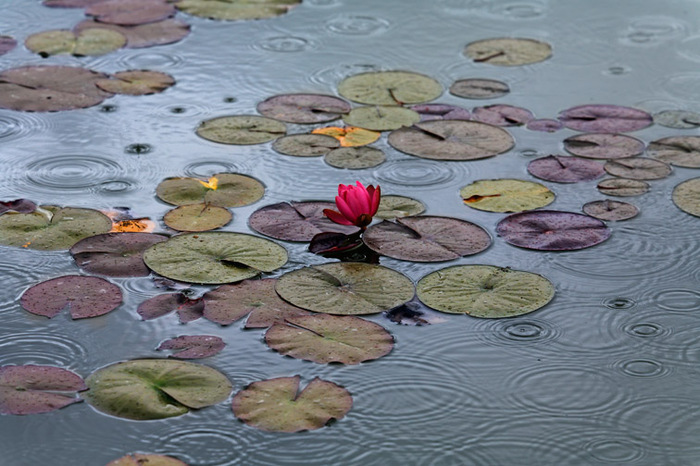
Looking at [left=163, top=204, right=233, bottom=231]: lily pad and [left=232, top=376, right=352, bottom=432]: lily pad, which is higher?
[left=163, top=204, right=233, bottom=231]: lily pad

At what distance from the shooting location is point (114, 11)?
5141 millimetres

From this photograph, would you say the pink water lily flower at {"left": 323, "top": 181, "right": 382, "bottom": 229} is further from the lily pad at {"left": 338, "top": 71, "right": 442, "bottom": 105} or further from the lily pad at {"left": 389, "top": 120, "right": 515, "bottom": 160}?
the lily pad at {"left": 338, "top": 71, "right": 442, "bottom": 105}

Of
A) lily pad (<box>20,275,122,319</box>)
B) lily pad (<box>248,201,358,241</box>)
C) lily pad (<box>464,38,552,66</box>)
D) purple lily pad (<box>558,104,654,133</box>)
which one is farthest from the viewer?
lily pad (<box>464,38,552,66</box>)

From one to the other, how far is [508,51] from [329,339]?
2547 millimetres

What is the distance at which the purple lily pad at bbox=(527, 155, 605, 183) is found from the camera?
3590 millimetres

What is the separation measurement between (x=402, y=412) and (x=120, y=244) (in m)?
1.18

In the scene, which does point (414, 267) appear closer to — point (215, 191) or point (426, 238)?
point (426, 238)

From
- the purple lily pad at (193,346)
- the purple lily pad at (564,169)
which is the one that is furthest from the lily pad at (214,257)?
the purple lily pad at (564,169)

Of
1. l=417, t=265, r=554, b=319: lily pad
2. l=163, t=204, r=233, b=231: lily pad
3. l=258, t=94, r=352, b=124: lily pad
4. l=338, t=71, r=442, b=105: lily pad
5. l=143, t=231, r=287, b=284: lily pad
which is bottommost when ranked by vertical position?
l=417, t=265, r=554, b=319: lily pad

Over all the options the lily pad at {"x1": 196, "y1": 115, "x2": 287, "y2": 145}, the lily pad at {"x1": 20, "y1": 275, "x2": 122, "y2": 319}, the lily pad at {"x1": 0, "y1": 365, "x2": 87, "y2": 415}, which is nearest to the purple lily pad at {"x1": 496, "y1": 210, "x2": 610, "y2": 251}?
the lily pad at {"x1": 196, "y1": 115, "x2": 287, "y2": 145}

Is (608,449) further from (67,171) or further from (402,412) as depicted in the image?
(67,171)

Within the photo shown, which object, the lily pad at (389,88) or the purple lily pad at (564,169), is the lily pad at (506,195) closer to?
the purple lily pad at (564,169)

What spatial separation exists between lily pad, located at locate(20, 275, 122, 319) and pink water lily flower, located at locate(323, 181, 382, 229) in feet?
2.38

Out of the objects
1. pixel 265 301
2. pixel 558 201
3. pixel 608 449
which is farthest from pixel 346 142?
pixel 608 449
